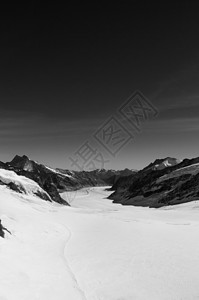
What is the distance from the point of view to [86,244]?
23422mm

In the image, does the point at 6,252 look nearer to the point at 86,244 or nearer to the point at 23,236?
the point at 23,236

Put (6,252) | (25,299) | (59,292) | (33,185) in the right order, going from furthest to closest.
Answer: (33,185) < (6,252) < (59,292) < (25,299)

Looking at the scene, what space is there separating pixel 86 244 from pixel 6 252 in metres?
8.90

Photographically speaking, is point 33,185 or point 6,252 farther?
point 33,185

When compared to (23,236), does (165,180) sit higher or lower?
higher

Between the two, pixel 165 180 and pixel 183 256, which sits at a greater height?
pixel 165 180

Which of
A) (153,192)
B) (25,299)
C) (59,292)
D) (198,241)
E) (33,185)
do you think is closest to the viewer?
(25,299)

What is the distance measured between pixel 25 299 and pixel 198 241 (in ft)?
51.4

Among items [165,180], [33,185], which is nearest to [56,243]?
[33,185]

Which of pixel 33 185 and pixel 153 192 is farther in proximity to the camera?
pixel 153 192

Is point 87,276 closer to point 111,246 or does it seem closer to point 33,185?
point 111,246

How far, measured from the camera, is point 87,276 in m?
15.0

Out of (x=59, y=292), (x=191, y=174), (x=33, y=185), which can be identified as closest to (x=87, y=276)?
(x=59, y=292)

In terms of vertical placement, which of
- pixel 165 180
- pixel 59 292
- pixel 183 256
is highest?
pixel 165 180
